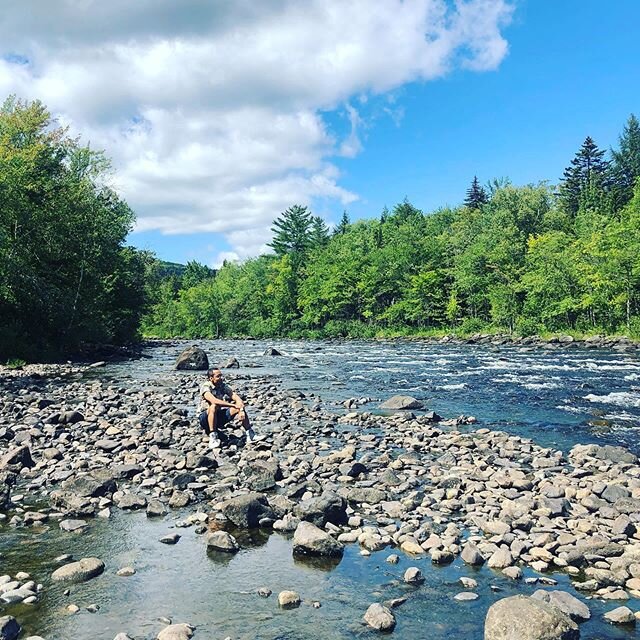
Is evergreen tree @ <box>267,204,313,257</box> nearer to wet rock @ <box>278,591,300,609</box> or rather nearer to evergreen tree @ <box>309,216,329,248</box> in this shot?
evergreen tree @ <box>309,216,329,248</box>

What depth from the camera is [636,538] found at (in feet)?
28.0

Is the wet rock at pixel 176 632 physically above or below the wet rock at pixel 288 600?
above

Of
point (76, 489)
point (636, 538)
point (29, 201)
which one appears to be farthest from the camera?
point (29, 201)

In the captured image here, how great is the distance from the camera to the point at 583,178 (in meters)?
103

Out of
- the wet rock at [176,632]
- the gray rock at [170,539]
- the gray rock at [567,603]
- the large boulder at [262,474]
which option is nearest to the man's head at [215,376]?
the large boulder at [262,474]

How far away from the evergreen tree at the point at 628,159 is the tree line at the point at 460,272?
0.87 ft

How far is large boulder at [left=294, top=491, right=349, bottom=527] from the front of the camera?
9.35 metres

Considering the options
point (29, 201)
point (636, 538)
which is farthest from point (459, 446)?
point (29, 201)

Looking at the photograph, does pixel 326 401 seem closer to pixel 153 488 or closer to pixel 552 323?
pixel 153 488

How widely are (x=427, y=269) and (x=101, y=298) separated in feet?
165

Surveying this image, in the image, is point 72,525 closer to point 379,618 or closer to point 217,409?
point 379,618

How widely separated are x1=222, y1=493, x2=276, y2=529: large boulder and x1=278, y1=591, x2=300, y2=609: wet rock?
2.38m

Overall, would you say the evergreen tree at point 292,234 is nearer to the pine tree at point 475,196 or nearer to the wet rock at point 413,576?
the pine tree at point 475,196

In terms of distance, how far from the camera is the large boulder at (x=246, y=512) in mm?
9398
